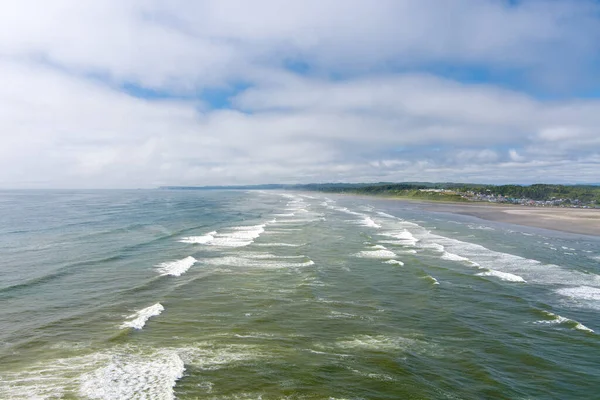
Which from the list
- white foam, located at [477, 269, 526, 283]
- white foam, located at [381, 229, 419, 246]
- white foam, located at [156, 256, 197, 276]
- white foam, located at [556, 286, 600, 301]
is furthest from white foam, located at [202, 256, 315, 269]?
white foam, located at [556, 286, 600, 301]

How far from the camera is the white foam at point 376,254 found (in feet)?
123

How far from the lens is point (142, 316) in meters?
20.6

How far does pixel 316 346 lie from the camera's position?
1719cm

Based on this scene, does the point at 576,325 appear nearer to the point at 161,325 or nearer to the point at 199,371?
the point at 199,371

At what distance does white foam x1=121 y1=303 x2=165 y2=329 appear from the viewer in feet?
63.4

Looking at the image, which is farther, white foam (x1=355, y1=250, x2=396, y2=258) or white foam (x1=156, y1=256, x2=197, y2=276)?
white foam (x1=355, y1=250, x2=396, y2=258)

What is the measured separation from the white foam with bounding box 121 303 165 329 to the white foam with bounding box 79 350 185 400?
3516 mm

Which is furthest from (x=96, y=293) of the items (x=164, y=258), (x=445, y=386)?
(x=445, y=386)

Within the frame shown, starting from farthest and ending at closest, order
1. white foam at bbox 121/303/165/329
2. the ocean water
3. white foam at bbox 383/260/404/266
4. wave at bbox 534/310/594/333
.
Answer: white foam at bbox 383/260/404/266
wave at bbox 534/310/594/333
white foam at bbox 121/303/165/329
the ocean water

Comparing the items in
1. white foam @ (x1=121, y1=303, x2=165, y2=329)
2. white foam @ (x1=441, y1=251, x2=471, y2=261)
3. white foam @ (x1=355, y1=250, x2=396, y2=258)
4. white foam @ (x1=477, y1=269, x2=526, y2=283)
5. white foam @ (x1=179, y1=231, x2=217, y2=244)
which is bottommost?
white foam @ (x1=121, y1=303, x2=165, y2=329)

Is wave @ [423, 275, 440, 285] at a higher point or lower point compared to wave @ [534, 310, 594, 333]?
higher

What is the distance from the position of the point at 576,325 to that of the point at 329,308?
12.5 metres

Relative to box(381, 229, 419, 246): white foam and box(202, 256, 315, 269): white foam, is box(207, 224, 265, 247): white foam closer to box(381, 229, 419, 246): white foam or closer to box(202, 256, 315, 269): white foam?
box(202, 256, 315, 269): white foam

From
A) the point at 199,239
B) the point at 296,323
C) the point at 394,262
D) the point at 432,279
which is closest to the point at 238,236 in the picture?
the point at 199,239
